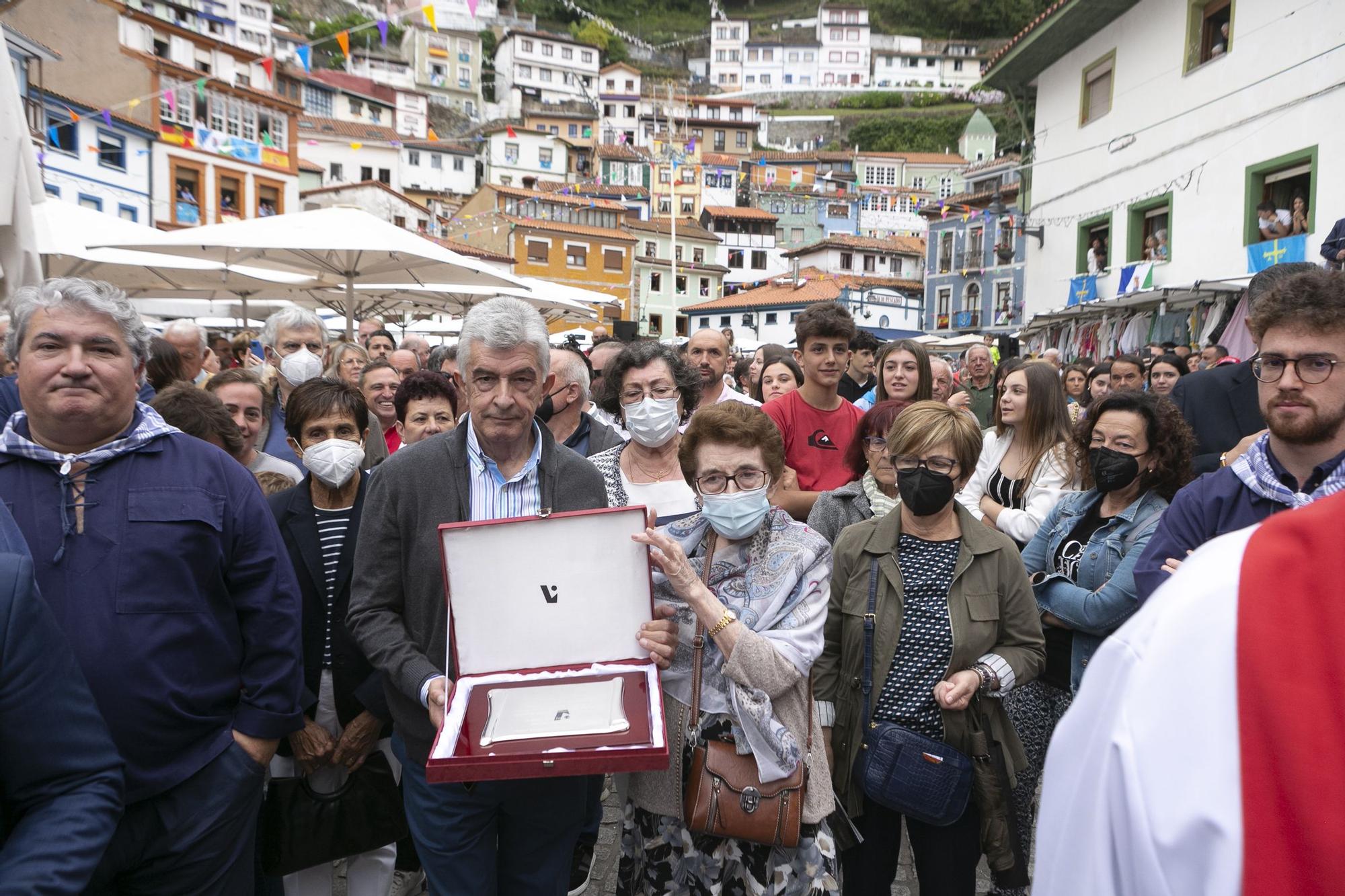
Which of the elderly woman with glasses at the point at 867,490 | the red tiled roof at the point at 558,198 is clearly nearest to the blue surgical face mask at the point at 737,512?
the elderly woman with glasses at the point at 867,490

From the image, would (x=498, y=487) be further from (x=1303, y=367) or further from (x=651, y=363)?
(x=1303, y=367)

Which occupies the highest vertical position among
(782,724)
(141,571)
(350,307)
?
(350,307)

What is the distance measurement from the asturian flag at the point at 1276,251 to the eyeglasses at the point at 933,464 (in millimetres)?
14677

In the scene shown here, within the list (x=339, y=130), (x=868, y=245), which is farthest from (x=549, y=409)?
(x=339, y=130)

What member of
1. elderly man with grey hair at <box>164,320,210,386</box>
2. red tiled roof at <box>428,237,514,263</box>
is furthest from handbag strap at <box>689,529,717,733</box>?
red tiled roof at <box>428,237,514,263</box>

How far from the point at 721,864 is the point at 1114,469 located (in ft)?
7.74

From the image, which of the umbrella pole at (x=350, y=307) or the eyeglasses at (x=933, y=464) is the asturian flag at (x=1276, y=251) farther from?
the eyeglasses at (x=933, y=464)

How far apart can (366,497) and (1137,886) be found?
2.57 metres

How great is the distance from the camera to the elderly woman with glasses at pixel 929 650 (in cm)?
321

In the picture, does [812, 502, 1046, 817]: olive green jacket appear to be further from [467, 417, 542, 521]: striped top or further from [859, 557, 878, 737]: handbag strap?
[467, 417, 542, 521]: striped top

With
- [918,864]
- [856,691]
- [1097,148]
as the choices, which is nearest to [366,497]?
[856,691]

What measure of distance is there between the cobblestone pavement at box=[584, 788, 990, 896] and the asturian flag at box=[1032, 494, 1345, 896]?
3626 mm

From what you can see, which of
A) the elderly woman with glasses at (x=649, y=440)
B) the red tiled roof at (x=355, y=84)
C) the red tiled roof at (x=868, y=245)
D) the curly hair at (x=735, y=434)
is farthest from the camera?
the red tiled roof at (x=355, y=84)

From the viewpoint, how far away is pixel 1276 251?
1570 centimetres
